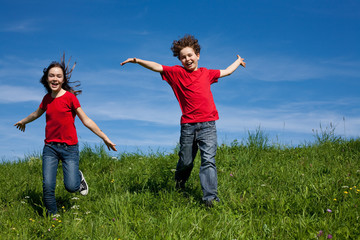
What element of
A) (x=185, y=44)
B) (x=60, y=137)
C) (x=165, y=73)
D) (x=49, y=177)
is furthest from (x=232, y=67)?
(x=49, y=177)

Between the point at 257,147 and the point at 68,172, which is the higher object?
the point at 257,147

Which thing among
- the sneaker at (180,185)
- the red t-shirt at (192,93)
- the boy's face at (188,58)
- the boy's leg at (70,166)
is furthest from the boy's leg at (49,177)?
the boy's face at (188,58)

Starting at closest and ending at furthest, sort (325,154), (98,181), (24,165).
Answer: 1. (98,181)
2. (325,154)
3. (24,165)

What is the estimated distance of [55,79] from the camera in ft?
15.9

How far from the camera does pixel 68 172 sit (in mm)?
4680

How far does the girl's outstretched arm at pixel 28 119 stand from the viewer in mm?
5113

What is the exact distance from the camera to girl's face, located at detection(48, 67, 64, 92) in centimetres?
483

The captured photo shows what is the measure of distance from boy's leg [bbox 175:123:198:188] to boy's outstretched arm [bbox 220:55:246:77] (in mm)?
1141

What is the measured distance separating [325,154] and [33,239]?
17.5ft

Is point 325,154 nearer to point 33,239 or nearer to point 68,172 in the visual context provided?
point 68,172

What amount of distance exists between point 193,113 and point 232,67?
1.31 m

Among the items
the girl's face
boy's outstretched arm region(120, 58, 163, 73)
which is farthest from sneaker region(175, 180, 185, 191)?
the girl's face

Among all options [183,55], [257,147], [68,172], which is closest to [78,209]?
[68,172]

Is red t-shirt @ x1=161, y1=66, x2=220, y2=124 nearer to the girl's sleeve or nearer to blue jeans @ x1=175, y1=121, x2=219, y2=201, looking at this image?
blue jeans @ x1=175, y1=121, x2=219, y2=201
